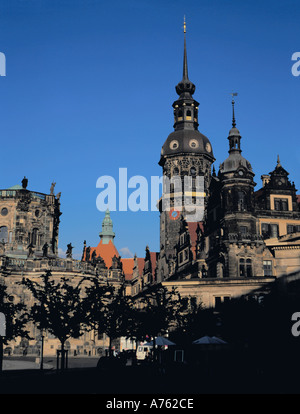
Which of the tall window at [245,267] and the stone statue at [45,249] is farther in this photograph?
the stone statue at [45,249]

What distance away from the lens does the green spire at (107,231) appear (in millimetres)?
149825

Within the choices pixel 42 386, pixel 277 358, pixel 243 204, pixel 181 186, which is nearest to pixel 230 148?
pixel 243 204

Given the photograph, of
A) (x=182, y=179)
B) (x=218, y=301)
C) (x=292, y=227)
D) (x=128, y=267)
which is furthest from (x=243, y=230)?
(x=128, y=267)

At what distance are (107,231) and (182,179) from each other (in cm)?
6260

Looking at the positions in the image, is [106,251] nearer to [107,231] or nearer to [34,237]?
[107,231]

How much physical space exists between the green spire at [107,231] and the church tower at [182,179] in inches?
2224

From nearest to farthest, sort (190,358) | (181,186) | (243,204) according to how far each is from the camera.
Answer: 1. (190,358)
2. (243,204)
3. (181,186)

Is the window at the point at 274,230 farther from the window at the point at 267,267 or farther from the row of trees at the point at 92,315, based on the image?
the row of trees at the point at 92,315

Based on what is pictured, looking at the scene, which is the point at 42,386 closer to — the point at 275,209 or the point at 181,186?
the point at 275,209

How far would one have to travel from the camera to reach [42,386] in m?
27.7

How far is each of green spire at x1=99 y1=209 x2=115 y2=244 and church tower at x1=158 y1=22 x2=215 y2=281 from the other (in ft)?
185

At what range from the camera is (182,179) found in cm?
9162
